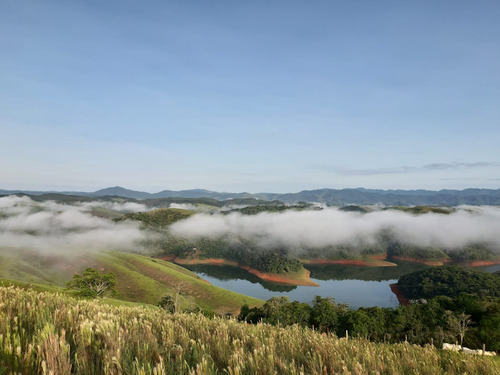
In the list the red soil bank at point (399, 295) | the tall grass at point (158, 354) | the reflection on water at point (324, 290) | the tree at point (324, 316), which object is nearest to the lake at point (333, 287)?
the reflection on water at point (324, 290)

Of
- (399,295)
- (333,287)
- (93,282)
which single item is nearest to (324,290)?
(333,287)

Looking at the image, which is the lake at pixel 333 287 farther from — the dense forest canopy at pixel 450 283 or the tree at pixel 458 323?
the tree at pixel 458 323

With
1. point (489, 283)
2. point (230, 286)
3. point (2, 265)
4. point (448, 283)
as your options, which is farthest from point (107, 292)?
point (489, 283)

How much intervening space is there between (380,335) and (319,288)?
108859mm

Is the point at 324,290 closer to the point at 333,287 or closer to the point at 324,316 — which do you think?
the point at 333,287

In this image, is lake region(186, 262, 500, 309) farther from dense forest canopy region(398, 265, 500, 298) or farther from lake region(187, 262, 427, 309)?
dense forest canopy region(398, 265, 500, 298)

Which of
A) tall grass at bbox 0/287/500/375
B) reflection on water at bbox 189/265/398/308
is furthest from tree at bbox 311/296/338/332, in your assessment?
reflection on water at bbox 189/265/398/308

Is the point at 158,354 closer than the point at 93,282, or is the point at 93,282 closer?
the point at 158,354

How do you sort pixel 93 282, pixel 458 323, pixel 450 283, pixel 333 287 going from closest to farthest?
pixel 458 323, pixel 93 282, pixel 450 283, pixel 333 287

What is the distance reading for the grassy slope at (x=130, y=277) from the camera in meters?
106

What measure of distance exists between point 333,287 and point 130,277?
376 ft

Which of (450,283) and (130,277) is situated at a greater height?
(130,277)

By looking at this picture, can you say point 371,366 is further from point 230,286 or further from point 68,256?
point 68,256

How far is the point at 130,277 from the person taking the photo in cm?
12425
